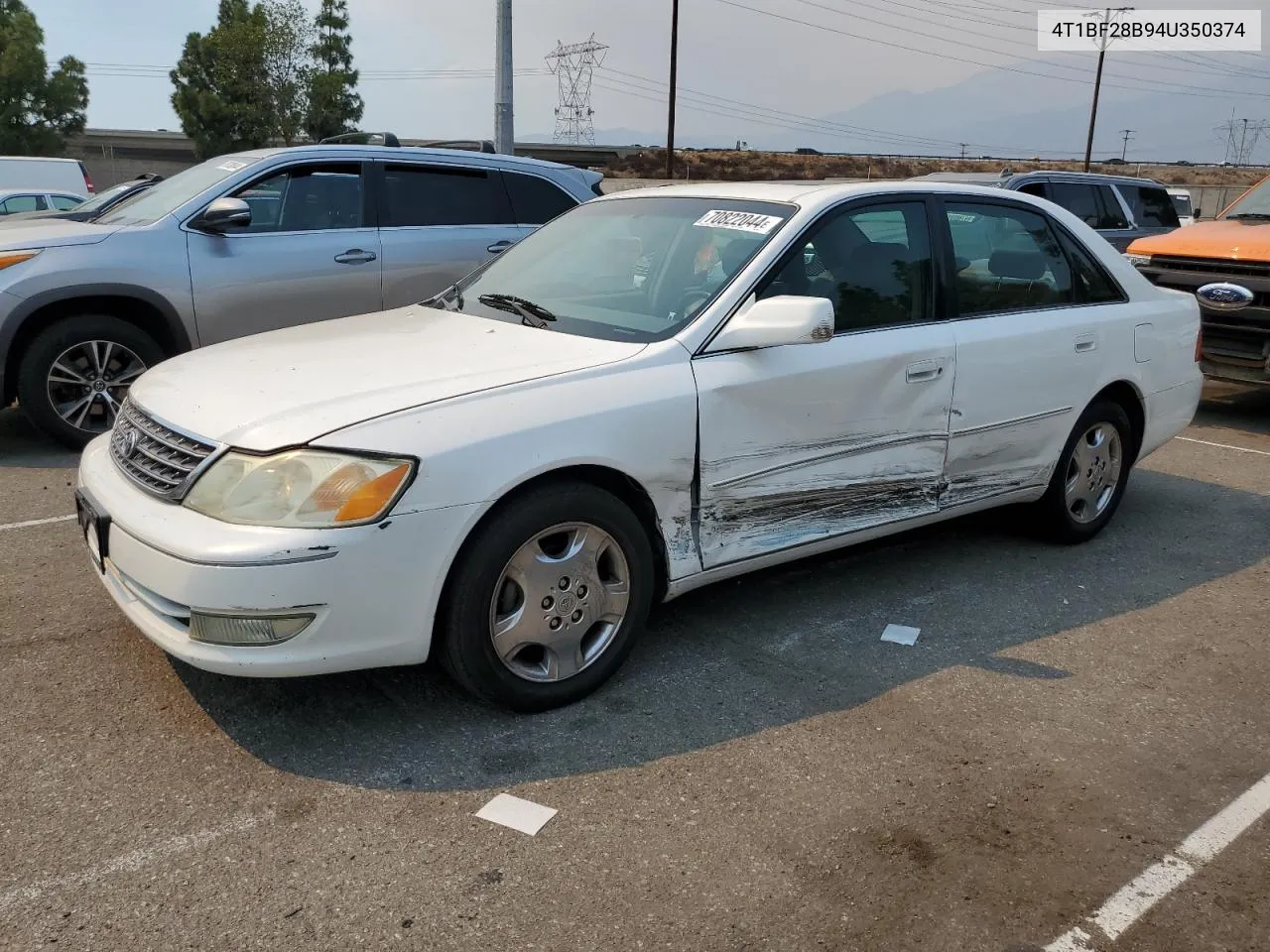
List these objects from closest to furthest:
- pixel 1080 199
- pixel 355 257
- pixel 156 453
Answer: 1. pixel 156 453
2. pixel 355 257
3. pixel 1080 199

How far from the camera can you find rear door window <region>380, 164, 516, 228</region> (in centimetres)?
741

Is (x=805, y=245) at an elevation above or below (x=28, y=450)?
above

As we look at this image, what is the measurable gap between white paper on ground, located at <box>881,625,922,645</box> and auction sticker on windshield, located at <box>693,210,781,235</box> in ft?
5.26

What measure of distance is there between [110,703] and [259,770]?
2.26 feet

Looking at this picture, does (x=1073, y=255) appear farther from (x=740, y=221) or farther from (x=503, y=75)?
(x=503, y=75)

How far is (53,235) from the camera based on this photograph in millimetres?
6547

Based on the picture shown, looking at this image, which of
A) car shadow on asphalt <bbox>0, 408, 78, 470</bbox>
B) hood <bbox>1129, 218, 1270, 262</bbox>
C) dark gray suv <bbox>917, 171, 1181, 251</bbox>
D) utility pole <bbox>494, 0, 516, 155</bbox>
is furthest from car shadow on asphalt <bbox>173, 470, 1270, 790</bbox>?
utility pole <bbox>494, 0, 516, 155</bbox>

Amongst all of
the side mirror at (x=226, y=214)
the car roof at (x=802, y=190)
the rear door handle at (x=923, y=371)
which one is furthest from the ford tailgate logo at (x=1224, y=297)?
the side mirror at (x=226, y=214)

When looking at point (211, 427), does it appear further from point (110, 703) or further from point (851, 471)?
point (851, 471)

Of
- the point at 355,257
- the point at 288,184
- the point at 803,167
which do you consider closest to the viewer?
the point at 288,184

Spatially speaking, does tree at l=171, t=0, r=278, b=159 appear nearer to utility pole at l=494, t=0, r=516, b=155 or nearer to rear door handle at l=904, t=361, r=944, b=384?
utility pole at l=494, t=0, r=516, b=155

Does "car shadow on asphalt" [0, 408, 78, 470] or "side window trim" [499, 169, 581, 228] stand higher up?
"side window trim" [499, 169, 581, 228]

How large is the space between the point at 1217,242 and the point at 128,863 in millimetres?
8707

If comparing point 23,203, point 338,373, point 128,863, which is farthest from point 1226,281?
point 23,203
